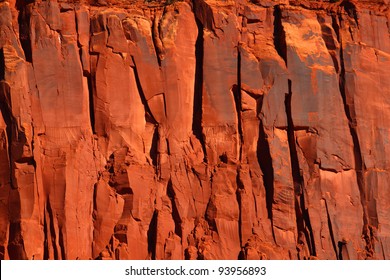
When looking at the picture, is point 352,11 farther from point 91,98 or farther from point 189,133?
point 91,98

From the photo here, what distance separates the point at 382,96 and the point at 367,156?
1766 millimetres

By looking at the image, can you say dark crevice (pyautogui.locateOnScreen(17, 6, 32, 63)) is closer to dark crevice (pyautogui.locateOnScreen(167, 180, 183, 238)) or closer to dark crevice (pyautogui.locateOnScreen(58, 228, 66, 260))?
dark crevice (pyautogui.locateOnScreen(58, 228, 66, 260))

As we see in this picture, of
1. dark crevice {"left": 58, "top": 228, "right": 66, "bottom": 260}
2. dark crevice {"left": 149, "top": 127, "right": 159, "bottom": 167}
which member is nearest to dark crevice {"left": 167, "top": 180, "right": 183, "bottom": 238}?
dark crevice {"left": 149, "top": 127, "right": 159, "bottom": 167}

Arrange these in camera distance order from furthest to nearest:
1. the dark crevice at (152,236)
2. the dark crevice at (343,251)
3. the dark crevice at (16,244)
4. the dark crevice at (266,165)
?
the dark crevice at (266,165) → the dark crevice at (343,251) → the dark crevice at (152,236) → the dark crevice at (16,244)

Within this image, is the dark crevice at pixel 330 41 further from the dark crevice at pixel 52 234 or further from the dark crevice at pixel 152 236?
the dark crevice at pixel 52 234

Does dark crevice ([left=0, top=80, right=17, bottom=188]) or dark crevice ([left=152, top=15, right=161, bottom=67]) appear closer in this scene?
dark crevice ([left=0, top=80, right=17, bottom=188])

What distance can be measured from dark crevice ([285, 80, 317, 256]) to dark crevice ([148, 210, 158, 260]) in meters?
3.68

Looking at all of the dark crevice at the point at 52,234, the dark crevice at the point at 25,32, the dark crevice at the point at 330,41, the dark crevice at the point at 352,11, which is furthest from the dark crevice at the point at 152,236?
the dark crevice at the point at 352,11

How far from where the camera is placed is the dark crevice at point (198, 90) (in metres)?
35.3

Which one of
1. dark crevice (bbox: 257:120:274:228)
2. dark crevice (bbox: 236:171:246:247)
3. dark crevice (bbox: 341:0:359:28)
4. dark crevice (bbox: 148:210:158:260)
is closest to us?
dark crevice (bbox: 148:210:158:260)

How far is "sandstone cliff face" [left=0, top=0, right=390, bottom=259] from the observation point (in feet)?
111

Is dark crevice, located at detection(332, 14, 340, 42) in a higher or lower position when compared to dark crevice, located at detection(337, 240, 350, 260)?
higher

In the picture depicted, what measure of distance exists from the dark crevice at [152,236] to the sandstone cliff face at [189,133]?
0.04 metres

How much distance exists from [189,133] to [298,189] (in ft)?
10.3
